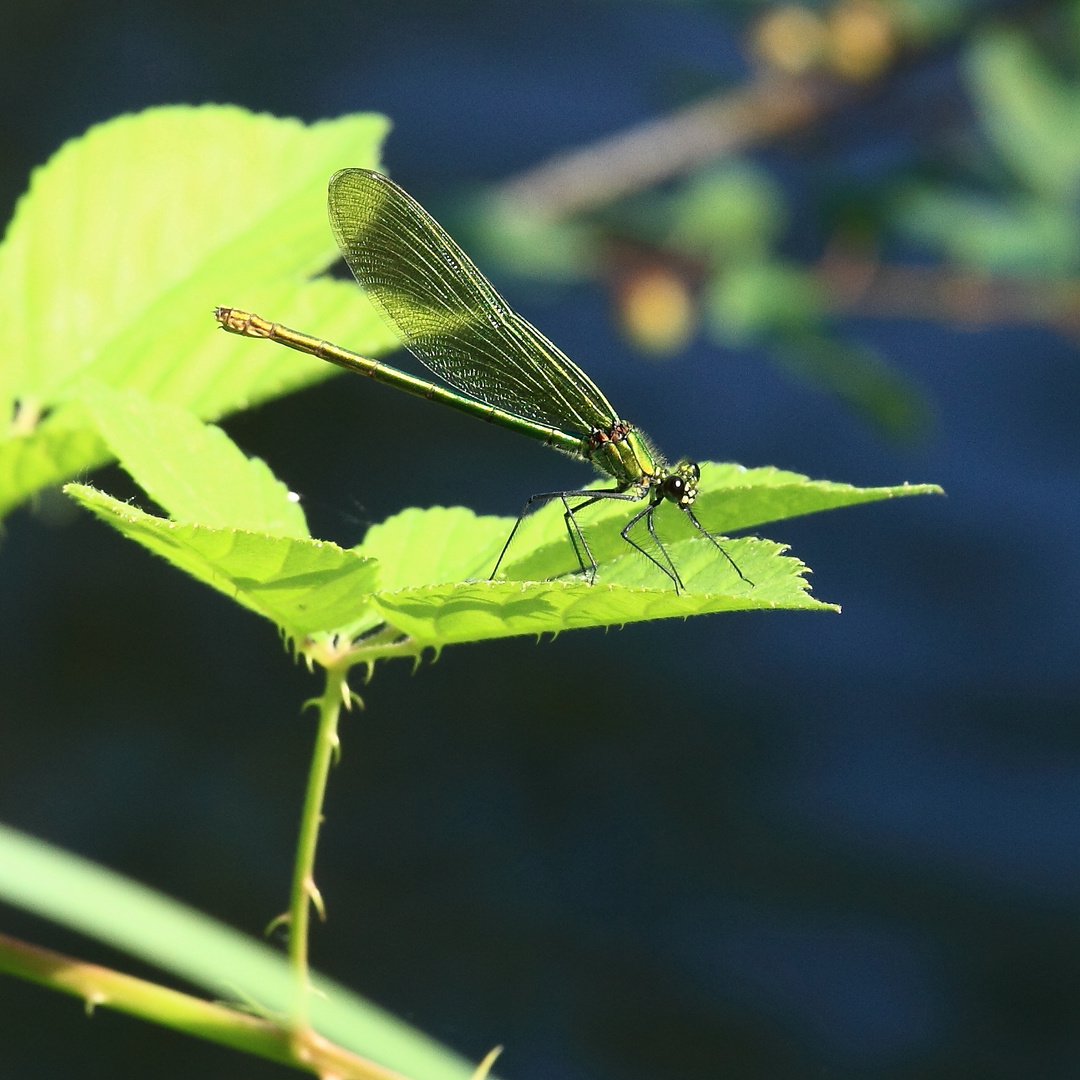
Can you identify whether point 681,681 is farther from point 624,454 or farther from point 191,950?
point 191,950

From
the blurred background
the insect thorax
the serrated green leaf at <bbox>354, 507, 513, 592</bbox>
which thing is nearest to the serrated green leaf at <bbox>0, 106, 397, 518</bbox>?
the serrated green leaf at <bbox>354, 507, 513, 592</bbox>

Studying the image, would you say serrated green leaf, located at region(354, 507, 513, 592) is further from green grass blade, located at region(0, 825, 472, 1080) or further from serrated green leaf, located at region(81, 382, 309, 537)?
green grass blade, located at region(0, 825, 472, 1080)

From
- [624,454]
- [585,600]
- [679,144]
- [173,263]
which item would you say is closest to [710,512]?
[585,600]

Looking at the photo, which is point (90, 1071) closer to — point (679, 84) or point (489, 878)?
point (489, 878)

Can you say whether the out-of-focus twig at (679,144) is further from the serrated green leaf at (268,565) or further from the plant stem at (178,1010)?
the plant stem at (178,1010)

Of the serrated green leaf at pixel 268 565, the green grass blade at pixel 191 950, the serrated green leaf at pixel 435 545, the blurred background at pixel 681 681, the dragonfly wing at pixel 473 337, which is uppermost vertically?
the blurred background at pixel 681 681

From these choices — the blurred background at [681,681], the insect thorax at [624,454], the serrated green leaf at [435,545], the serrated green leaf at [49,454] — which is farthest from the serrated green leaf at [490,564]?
the blurred background at [681,681]
